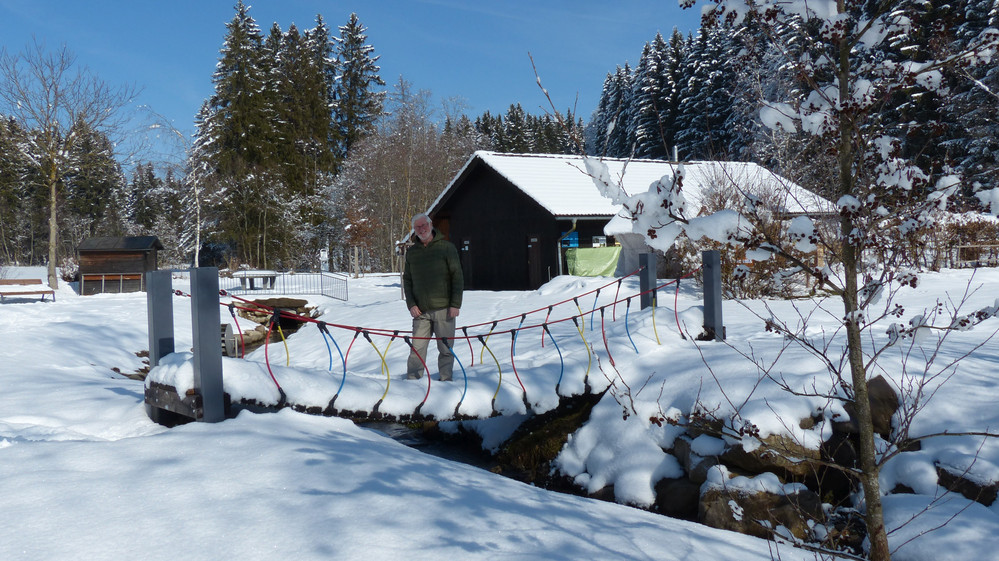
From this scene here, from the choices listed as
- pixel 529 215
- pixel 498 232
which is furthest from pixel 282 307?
pixel 529 215

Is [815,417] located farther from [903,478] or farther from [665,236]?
[665,236]

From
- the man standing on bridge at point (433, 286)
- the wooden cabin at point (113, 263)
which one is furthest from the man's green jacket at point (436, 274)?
the wooden cabin at point (113, 263)

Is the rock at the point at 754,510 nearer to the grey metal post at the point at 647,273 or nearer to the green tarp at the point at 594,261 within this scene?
the grey metal post at the point at 647,273

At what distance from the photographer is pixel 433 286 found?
6062 millimetres

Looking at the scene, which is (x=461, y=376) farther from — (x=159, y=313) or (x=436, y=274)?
(x=159, y=313)

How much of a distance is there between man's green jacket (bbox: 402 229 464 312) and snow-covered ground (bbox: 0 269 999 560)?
767 millimetres

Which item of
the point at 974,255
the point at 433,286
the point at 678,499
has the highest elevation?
the point at 974,255

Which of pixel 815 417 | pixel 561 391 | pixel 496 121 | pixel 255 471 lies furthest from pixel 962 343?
pixel 496 121

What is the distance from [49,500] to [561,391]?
427 centimetres

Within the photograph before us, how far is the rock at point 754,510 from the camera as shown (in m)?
4.43

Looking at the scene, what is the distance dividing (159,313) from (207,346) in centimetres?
93

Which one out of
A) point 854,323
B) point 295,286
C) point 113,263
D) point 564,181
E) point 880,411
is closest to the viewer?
point 854,323

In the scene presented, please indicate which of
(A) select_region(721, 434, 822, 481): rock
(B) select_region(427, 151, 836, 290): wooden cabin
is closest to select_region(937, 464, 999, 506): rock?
(A) select_region(721, 434, 822, 481): rock

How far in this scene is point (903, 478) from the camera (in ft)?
14.5
